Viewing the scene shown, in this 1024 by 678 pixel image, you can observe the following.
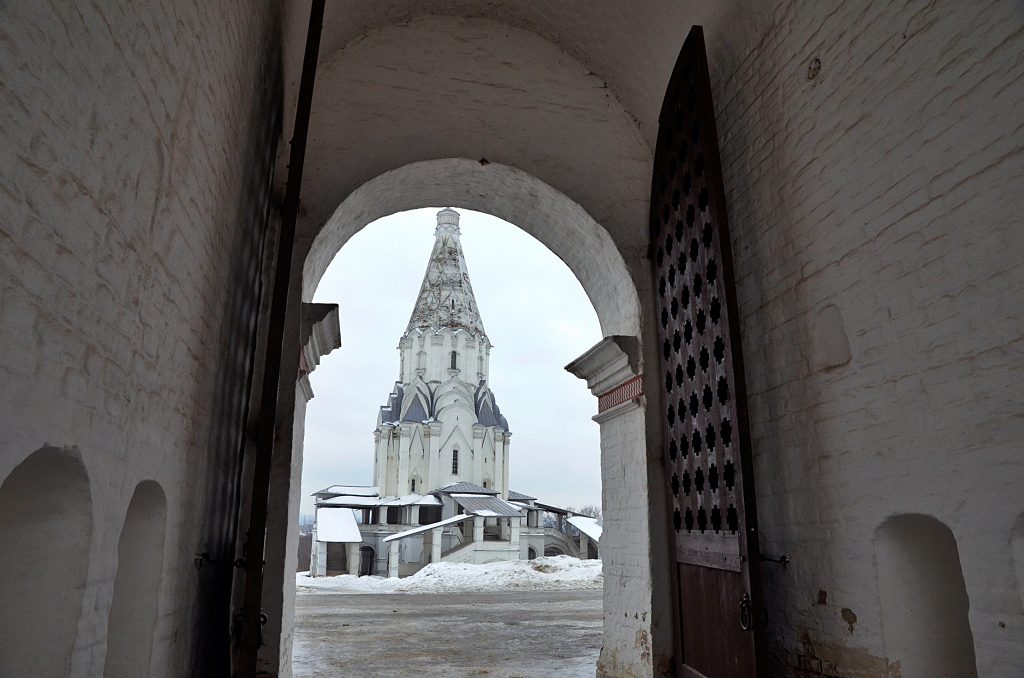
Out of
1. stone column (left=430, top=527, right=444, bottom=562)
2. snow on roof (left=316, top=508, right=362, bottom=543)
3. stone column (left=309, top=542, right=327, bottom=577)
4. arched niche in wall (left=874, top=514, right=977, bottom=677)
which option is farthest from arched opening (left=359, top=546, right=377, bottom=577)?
arched niche in wall (left=874, top=514, right=977, bottom=677)

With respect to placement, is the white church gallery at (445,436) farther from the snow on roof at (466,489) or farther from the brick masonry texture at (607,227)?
the brick masonry texture at (607,227)

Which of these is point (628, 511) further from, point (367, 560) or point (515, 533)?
point (367, 560)

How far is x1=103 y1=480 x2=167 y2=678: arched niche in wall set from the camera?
316 centimetres

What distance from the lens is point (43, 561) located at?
7.93ft

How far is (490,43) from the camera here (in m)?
6.42

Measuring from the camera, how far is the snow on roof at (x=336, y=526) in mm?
26772

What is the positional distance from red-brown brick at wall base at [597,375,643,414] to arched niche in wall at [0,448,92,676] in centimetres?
424

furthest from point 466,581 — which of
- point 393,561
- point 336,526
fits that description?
point 336,526

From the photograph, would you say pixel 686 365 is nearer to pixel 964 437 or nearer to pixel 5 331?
pixel 964 437

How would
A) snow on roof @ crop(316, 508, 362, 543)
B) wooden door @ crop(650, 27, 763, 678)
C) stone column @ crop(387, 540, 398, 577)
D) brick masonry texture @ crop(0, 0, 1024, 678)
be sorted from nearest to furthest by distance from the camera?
1. brick masonry texture @ crop(0, 0, 1024, 678)
2. wooden door @ crop(650, 27, 763, 678)
3. snow on roof @ crop(316, 508, 362, 543)
4. stone column @ crop(387, 540, 398, 577)

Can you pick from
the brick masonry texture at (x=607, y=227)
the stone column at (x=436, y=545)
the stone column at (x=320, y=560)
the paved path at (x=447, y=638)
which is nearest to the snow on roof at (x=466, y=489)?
the stone column at (x=436, y=545)

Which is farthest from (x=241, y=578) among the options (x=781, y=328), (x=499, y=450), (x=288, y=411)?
(x=499, y=450)

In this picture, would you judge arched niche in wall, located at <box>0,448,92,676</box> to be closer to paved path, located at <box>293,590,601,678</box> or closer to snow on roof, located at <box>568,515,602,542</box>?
paved path, located at <box>293,590,601,678</box>

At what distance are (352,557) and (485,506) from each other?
8.42 metres
